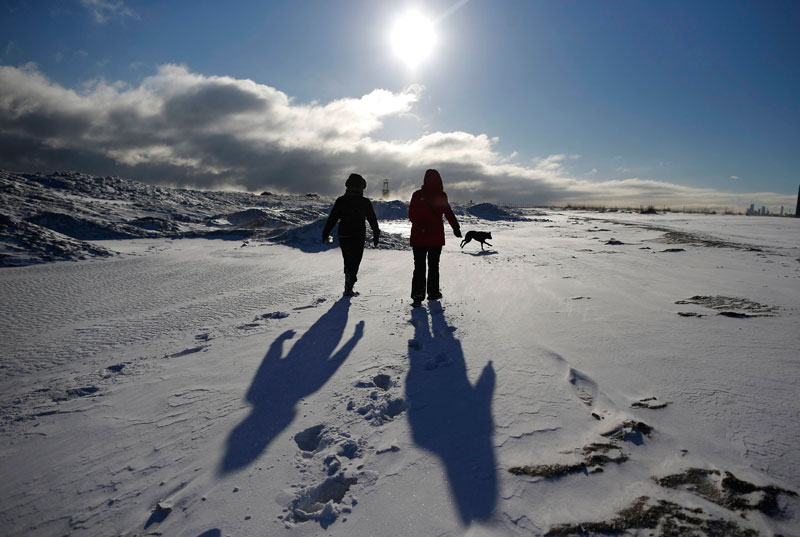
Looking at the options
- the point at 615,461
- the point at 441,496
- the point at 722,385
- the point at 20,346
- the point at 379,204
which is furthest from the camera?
the point at 379,204

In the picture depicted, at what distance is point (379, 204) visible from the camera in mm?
37125

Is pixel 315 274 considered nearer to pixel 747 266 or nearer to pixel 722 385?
pixel 722 385

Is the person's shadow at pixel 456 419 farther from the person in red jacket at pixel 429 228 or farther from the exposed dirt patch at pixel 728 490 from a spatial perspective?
the person in red jacket at pixel 429 228

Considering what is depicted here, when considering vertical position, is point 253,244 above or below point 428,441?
above

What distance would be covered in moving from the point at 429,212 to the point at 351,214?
4.01 feet

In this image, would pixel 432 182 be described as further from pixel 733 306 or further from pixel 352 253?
pixel 733 306

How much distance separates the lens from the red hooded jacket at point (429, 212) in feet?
16.0

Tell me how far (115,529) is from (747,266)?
31.7ft

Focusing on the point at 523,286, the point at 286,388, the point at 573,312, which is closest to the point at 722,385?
the point at 573,312

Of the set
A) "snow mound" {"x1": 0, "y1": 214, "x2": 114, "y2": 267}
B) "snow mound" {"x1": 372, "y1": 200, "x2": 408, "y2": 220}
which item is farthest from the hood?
"snow mound" {"x1": 372, "y1": 200, "x2": 408, "y2": 220}

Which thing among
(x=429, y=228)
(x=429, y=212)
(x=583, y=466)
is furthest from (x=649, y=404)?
(x=429, y=212)

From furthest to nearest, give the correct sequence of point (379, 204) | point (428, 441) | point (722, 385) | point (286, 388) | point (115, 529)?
point (379, 204)
point (286, 388)
point (722, 385)
point (428, 441)
point (115, 529)

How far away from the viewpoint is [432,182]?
5020mm

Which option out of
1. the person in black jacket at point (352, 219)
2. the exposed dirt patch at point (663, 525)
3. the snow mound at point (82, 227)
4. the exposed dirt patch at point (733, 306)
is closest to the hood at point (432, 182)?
the person in black jacket at point (352, 219)
